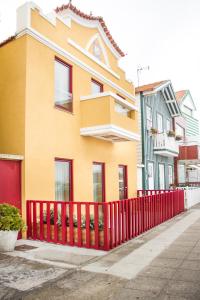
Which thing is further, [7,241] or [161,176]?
[161,176]

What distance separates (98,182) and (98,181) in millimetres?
41

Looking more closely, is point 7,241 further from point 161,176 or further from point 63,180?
point 161,176

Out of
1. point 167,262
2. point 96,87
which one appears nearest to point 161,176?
point 96,87

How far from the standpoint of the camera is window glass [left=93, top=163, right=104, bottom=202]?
1229cm

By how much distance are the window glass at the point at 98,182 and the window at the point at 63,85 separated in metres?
2.84

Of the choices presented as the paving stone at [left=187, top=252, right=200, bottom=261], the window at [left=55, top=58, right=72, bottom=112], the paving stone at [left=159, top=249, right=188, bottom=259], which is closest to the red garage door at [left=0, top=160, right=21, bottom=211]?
the window at [left=55, top=58, right=72, bottom=112]

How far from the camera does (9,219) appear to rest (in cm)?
707

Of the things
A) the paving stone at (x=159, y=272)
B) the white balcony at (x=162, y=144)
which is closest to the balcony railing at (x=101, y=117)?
the paving stone at (x=159, y=272)

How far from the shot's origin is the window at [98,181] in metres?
12.3

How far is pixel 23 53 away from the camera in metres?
9.23

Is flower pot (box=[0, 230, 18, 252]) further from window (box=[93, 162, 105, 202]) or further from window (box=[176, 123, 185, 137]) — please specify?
window (box=[176, 123, 185, 137])

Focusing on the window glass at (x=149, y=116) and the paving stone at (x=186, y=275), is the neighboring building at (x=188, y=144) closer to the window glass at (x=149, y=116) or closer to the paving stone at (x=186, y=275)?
the window glass at (x=149, y=116)

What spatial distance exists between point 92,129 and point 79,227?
4.50m

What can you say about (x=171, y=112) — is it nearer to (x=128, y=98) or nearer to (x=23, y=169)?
(x=128, y=98)
